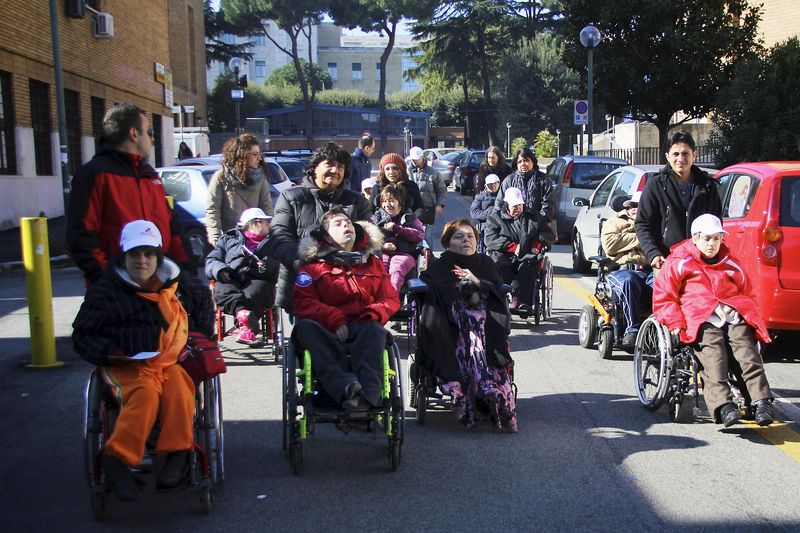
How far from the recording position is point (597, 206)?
1238 centimetres

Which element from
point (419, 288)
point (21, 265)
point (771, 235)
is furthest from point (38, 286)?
point (21, 265)

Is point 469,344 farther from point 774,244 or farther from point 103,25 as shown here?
point 103,25

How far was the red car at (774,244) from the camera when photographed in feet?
21.2

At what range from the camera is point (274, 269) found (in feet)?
24.0

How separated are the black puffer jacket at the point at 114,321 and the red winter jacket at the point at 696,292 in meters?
3.24

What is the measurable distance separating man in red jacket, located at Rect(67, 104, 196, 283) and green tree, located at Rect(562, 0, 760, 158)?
1737cm

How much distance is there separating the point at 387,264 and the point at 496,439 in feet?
9.95

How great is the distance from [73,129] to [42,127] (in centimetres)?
209

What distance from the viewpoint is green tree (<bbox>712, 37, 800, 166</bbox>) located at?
1418 cm

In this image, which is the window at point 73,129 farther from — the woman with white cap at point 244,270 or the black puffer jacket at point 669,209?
the black puffer jacket at point 669,209

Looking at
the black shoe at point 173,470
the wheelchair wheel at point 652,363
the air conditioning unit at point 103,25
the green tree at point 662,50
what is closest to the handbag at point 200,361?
the black shoe at point 173,470

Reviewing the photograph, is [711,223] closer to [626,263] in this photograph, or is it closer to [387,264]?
[626,263]

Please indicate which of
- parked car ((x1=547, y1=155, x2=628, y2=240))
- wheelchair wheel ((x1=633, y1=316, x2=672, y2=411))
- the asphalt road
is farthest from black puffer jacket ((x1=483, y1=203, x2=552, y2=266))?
parked car ((x1=547, y1=155, x2=628, y2=240))

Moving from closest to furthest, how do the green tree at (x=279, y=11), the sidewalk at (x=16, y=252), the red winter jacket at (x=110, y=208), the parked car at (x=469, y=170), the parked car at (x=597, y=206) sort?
the red winter jacket at (x=110, y=208) < the parked car at (x=597, y=206) < the sidewalk at (x=16, y=252) < the parked car at (x=469, y=170) < the green tree at (x=279, y=11)
